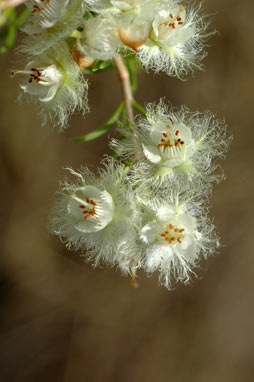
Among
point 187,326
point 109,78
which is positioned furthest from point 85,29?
point 187,326

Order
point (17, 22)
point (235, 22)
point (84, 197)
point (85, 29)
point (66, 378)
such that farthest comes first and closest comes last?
point (66, 378)
point (235, 22)
point (84, 197)
point (85, 29)
point (17, 22)

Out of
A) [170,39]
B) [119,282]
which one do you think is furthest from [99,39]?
[119,282]

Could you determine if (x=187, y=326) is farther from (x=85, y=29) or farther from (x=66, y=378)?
(x=85, y=29)

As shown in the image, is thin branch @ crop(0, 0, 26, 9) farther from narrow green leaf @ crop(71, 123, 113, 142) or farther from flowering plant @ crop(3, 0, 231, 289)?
narrow green leaf @ crop(71, 123, 113, 142)

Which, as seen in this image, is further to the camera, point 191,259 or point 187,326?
point 187,326

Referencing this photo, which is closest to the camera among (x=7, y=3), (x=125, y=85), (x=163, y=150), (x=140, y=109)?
(x=7, y=3)

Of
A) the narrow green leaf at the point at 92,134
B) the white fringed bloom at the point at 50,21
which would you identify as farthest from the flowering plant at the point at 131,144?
the narrow green leaf at the point at 92,134

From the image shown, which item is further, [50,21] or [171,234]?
[171,234]

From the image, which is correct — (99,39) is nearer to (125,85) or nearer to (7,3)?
(7,3)
